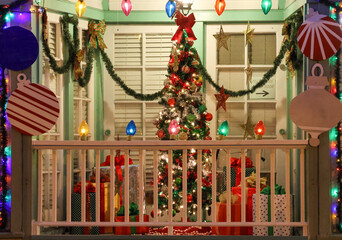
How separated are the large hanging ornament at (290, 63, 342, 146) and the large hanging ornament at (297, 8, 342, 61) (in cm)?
11

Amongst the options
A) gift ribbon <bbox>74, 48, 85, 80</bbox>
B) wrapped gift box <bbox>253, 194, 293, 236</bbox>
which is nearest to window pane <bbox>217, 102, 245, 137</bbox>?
wrapped gift box <bbox>253, 194, 293, 236</bbox>

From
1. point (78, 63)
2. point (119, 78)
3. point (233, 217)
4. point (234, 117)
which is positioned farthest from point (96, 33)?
point (233, 217)

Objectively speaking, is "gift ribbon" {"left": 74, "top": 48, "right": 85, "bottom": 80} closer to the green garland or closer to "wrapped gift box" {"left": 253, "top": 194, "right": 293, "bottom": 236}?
the green garland

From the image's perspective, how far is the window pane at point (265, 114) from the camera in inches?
276

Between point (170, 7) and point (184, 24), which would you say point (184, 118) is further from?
point (170, 7)

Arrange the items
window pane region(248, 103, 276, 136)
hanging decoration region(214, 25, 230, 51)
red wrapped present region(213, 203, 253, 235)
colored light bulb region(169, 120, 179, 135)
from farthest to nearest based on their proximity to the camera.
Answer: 1. window pane region(248, 103, 276, 136)
2. hanging decoration region(214, 25, 230, 51)
3. colored light bulb region(169, 120, 179, 135)
4. red wrapped present region(213, 203, 253, 235)

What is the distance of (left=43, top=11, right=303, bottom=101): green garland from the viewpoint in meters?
6.30

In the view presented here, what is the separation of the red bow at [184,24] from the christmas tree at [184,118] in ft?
0.22

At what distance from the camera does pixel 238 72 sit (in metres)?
7.04

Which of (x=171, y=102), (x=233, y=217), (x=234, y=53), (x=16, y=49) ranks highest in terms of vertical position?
(x=234, y=53)

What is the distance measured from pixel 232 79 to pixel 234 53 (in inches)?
12.9

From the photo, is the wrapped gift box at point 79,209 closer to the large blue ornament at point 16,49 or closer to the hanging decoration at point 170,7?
the large blue ornament at point 16,49

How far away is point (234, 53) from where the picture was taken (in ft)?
23.1

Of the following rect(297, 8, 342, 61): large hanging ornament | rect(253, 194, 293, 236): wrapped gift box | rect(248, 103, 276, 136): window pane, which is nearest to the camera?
rect(297, 8, 342, 61): large hanging ornament
